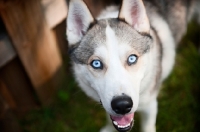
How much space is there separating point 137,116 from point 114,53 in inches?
42.3

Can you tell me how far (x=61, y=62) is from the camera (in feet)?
9.82

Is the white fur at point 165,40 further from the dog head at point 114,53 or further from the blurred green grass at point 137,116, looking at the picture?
the dog head at point 114,53

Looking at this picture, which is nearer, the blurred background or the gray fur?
the gray fur

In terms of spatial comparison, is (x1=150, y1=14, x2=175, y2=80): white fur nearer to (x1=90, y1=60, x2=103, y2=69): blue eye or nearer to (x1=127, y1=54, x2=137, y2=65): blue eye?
(x1=127, y1=54, x2=137, y2=65): blue eye

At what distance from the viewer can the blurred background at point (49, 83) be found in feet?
8.08

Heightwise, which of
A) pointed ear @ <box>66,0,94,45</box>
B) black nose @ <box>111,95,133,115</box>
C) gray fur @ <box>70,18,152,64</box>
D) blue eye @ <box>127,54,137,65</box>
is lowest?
black nose @ <box>111,95,133,115</box>

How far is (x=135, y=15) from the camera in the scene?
2.01m

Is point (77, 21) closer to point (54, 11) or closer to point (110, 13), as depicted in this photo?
point (110, 13)

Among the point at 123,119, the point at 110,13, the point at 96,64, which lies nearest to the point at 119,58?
the point at 96,64

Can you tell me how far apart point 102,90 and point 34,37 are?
1017mm

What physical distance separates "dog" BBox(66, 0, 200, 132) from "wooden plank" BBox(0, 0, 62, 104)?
571 mm

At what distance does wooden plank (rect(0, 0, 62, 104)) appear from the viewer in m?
2.38

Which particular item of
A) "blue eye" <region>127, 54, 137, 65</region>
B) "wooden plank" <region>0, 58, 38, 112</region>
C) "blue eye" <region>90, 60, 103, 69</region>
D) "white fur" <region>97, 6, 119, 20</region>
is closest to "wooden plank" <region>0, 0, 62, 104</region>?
"wooden plank" <region>0, 58, 38, 112</region>

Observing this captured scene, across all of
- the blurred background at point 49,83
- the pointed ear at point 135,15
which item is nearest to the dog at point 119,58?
the pointed ear at point 135,15
